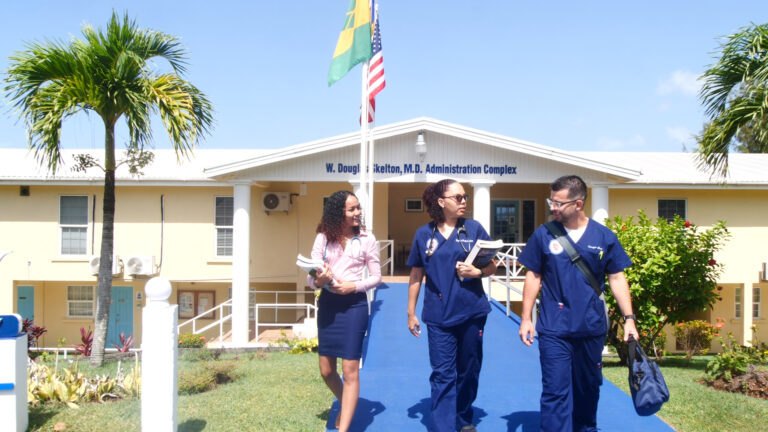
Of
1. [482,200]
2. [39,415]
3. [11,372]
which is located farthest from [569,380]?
[482,200]

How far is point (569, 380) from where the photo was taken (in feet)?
13.0

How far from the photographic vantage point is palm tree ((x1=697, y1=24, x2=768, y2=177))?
7754mm

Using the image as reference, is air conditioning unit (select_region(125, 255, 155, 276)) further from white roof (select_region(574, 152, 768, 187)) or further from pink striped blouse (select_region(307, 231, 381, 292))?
pink striped blouse (select_region(307, 231, 381, 292))

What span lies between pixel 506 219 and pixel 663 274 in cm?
1105

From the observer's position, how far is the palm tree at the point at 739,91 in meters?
7.75

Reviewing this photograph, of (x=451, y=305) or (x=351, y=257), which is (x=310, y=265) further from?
(x=451, y=305)

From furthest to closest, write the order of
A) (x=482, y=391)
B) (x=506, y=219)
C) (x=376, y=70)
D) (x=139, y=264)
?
1. (x=506, y=219)
2. (x=139, y=264)
3. (x=376, y=70)
4. (x=482, y=391)

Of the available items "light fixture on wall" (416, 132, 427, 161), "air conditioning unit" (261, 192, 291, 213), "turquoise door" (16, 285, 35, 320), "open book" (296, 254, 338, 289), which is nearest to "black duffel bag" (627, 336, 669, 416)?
"open book" (296, 254, 338, 289)

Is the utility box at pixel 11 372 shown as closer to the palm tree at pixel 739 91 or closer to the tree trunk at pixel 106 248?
the tree trunk at pixel 106 248

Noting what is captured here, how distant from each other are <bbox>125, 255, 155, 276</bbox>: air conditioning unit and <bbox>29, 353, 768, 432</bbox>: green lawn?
34.0 ft

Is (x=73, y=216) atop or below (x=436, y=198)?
below

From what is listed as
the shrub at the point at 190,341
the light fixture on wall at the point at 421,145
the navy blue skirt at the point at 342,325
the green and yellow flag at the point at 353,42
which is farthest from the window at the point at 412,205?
the navy blue skirt at the point at 342,325


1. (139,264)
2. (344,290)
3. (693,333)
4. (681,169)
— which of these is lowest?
(693,333)

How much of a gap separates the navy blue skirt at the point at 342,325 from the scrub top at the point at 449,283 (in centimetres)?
52
